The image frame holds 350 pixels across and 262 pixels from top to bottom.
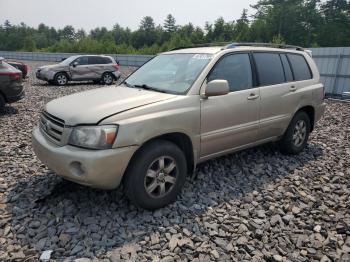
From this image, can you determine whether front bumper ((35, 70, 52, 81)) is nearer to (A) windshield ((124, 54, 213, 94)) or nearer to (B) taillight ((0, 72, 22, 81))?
(B) taillight ((0, 72, 22, 81))

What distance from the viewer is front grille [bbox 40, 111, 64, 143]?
343 centimetres

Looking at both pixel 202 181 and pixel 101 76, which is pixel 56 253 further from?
pixel 101 76

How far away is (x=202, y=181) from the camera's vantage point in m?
4.42

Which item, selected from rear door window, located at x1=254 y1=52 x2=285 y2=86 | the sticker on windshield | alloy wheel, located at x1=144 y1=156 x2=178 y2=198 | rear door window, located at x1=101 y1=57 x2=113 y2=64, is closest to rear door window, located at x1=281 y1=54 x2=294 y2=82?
rear door window, located at x1=254 y1=52 x2=285 y2=86

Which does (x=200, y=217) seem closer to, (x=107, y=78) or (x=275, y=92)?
(x=275, y=92)

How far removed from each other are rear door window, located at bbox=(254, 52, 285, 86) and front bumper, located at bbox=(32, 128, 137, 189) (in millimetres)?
2392

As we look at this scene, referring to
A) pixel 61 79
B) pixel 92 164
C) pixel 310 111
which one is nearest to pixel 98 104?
pixel 92 164

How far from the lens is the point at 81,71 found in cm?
1599

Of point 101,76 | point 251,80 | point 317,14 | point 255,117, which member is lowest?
point 101,76

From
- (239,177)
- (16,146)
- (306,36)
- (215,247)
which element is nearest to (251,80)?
(239,177)

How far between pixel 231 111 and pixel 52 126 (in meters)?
2.17

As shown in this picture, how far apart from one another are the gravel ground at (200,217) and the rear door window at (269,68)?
131cm

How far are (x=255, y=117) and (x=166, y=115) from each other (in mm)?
1603

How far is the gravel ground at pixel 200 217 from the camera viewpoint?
3033mm
